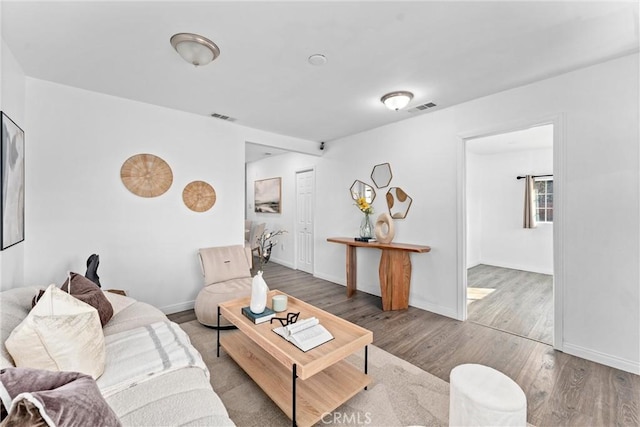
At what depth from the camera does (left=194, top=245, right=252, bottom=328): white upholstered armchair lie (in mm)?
2867

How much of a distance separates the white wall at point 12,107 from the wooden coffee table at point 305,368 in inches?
64.7

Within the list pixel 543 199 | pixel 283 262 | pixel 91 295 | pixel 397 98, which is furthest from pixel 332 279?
pixel 543 199

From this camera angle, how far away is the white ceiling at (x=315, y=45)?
168 cm

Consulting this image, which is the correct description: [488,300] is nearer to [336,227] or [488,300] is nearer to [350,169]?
Answer: [336,227]

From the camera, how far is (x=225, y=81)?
2605 mm

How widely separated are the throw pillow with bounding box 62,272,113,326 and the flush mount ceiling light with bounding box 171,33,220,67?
71.6 inches

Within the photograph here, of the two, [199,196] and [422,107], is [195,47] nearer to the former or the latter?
[199,196]

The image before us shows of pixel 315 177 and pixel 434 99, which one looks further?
pixel 315 177

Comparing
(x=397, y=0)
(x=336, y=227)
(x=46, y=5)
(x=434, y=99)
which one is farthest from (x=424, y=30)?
(x=336, y=227)

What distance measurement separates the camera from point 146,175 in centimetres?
320

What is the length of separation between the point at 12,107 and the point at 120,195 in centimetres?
111

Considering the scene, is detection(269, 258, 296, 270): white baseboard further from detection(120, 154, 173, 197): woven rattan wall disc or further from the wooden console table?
detection(120, 154, 173, 197): woven rattan wall disc

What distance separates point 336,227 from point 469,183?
3.49 m

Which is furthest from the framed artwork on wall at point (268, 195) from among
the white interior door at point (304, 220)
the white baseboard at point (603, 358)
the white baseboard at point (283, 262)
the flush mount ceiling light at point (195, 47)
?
the white baseboard at point (603, 358)
